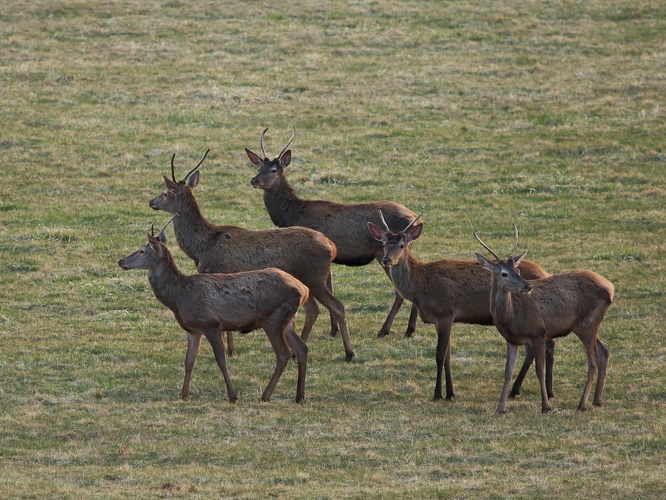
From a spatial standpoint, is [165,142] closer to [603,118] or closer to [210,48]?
[210,48]

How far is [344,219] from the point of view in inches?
645

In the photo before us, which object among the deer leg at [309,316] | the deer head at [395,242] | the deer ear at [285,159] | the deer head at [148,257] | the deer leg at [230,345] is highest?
the deer ear at [285,159]

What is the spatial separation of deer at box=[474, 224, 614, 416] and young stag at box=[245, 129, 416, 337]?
10.8 feet

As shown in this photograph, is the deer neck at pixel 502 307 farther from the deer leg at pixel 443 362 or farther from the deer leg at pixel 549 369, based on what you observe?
the deer leg at pixel 549 369

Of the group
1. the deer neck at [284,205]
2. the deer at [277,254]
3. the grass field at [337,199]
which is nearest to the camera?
the grass field at [337,199]

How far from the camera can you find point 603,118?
29.1m

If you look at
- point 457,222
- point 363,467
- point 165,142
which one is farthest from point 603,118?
point 363,467

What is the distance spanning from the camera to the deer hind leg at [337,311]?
14938mm

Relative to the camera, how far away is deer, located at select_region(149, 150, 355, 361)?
14836 mm

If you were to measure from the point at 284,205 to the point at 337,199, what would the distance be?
6.32 m

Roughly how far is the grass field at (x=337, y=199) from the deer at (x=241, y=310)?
492mm

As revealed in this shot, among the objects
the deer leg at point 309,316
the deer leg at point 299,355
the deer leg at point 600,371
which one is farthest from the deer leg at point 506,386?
the deer leg at point 309,316

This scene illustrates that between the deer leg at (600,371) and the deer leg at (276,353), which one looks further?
the deer leg at (276,353)

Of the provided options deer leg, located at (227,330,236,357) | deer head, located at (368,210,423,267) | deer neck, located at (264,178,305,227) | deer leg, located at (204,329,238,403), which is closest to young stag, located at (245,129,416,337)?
deer neck, located at (264,178,305,227)
